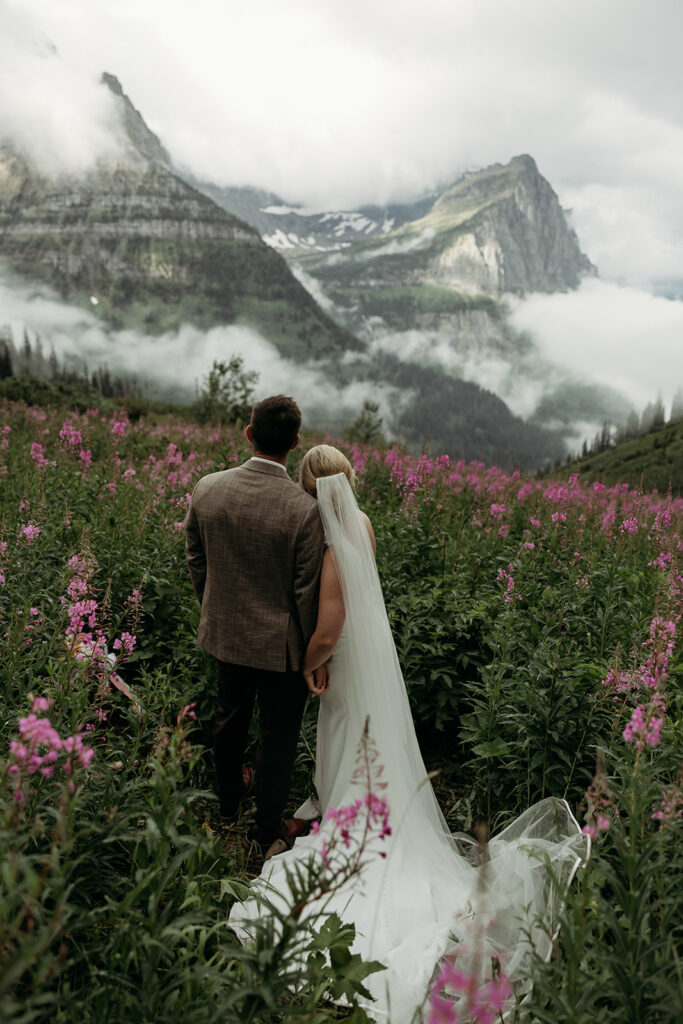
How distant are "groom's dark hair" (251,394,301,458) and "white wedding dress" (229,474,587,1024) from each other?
0.35 meters

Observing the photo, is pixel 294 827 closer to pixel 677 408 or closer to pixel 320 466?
pixel 320 466

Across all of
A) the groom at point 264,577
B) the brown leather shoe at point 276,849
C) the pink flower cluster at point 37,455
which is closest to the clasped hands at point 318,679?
the groom at point 264,577

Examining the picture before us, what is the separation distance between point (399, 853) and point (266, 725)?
1178mm

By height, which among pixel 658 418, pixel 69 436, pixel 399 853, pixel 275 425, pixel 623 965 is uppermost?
pixel 658 418

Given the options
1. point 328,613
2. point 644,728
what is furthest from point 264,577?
point 644,728

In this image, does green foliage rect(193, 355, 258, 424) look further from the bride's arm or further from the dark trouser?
the bride's arm

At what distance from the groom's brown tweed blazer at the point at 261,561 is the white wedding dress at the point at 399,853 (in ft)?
0.73

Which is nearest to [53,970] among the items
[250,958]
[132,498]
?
[250,958]

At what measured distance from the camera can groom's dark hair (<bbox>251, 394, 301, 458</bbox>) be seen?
384 cm

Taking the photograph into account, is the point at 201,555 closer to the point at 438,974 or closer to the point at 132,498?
the point at 438,974

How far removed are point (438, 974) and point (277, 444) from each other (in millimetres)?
3138

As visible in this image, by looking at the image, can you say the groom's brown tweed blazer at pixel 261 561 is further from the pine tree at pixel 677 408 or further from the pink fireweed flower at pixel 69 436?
the pine tree at pixel 677 408

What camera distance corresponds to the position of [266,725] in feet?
13.6

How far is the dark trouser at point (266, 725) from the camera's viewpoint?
13.4 feet
